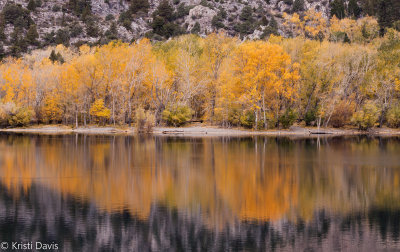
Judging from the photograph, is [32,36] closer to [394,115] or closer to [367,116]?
[367,116]

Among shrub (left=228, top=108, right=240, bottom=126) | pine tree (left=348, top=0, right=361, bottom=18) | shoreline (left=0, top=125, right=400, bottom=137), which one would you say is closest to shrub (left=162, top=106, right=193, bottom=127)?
shoreline (left=0, top=125, right=400, bottom=137)

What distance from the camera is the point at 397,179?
99.8ft

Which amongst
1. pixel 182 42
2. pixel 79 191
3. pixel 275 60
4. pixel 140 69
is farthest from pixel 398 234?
pixel 182 42

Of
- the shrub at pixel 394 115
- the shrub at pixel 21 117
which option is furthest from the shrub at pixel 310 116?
the shrub at pixel 21 117

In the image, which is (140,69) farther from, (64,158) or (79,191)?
(79,191)

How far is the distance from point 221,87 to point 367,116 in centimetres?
2138

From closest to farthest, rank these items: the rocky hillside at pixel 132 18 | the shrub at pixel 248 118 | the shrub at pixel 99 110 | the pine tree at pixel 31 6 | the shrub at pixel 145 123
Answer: the shrub at pixel 145 123 → the shrub at pixel 248 118 → the shrub at pixel 99 110 → the rocky hillside at pixel 132 18 → the pine tree at pixel 31 6

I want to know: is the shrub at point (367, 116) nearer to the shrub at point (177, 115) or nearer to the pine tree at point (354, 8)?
the shrub at point (177, 115)

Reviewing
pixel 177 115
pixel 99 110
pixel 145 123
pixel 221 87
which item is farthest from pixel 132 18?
pixel 221 87

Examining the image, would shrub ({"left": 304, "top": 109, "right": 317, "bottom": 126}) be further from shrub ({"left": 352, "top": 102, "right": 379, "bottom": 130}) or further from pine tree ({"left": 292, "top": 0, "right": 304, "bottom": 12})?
pine tree ({"left": 292, "top": 0, "right": 304, "bottom": 12})

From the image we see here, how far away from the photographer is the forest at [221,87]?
70.1m

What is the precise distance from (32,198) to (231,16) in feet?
461

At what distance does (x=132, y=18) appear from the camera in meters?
157

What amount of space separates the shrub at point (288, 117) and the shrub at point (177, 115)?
14161 mm
